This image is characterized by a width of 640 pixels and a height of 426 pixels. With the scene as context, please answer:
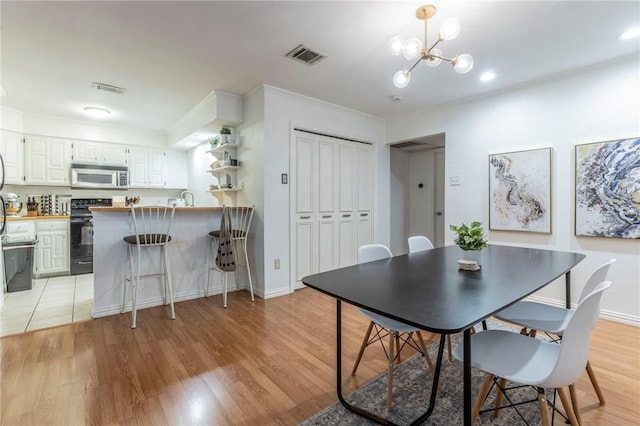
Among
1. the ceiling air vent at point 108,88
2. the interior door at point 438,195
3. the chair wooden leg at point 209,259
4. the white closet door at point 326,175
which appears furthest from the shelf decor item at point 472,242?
the ceiling air vent at point 108,88

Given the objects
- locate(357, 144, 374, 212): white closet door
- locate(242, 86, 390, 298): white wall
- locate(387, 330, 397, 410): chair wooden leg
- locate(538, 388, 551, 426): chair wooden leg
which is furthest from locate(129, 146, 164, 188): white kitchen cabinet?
locate(538, 388, 551, 426): chair wooden leg

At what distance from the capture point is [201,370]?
1981 millimetres

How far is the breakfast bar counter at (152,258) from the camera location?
290 cm

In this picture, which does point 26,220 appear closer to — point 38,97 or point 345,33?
point 38,97

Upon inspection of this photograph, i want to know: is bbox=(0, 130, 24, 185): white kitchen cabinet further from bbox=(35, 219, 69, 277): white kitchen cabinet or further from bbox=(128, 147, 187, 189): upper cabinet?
bbox=(128, 147, 187, 189): upper cabinet

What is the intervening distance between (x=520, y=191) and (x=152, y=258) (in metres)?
4.15

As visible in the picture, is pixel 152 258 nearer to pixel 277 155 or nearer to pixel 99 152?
pixel 277 155

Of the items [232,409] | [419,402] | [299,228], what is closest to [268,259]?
[299,228]

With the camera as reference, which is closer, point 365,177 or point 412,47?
point 412,47

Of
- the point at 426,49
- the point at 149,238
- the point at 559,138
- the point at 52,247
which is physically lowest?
the point at 52,247

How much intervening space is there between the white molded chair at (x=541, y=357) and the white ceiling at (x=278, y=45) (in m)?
2.03

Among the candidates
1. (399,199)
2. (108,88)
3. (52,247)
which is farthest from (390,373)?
(52,247)

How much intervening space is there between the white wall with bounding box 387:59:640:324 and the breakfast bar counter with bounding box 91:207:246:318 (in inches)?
126

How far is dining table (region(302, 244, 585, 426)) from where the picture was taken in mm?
1048
